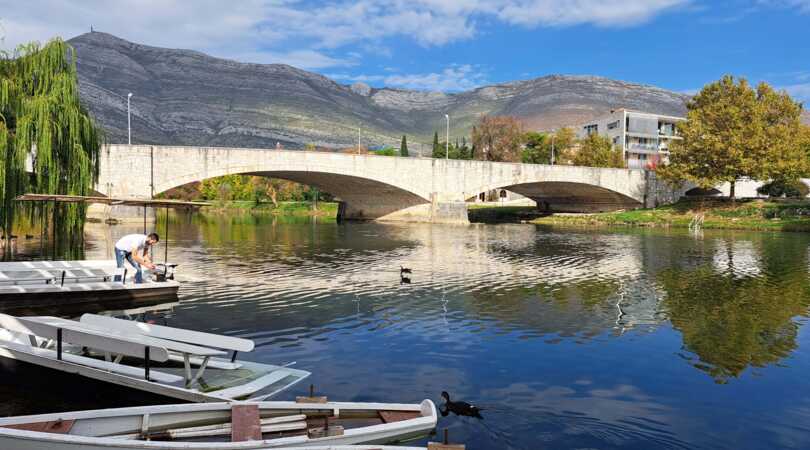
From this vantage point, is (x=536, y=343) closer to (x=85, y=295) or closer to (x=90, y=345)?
(x=90, y=345)

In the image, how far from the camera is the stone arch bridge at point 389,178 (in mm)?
47688

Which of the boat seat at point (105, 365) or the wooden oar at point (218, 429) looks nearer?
the wooden oar at point (218, 429)

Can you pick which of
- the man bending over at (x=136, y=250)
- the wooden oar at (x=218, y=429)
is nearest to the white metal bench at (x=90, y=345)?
the wooden oar at (x=218, y=429)

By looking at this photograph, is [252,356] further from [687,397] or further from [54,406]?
[687,397]

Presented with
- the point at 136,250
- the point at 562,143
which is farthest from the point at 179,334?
the point at 562,143

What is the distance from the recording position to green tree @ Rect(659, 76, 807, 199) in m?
60.3

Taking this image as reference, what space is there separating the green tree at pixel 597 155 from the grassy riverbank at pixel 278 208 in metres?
38.0

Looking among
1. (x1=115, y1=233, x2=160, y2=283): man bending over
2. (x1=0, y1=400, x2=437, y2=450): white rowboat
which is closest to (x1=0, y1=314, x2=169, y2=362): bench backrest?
(x1=0, y1=400, x2=437, y2=450): white rowboat

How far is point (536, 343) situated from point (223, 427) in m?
7.42

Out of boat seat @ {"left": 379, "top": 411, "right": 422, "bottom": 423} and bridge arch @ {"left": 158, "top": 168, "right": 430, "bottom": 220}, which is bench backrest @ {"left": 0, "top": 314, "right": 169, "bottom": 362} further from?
bridge arch @ {"left": 158, "top": 168, "right": 430, "bottom": 220}

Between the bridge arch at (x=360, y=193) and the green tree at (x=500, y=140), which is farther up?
the green tree at (x=500, y=140)

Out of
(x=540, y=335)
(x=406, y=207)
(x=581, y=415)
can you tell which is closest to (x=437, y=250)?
(x=540, y=335)

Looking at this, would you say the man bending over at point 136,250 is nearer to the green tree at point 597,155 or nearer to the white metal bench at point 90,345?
the white metal bench at point 90,345

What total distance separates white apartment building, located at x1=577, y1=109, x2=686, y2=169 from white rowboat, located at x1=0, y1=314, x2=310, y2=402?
107m
